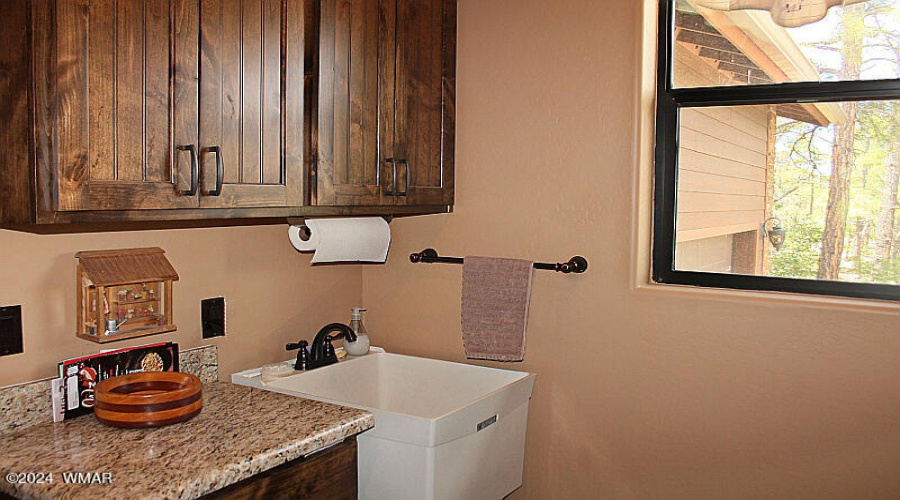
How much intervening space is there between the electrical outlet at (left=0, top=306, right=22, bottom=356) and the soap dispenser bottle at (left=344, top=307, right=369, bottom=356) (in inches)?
39.6

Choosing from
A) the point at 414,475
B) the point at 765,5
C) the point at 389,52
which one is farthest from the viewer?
the point at 389,52

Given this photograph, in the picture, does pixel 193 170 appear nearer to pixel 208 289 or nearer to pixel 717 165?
pixel 208 289

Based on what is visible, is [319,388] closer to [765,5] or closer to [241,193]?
[241,193]

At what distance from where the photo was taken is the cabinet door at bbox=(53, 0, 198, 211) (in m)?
1.42

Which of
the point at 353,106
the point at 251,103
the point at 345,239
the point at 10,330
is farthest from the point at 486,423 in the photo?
the point at 10,330

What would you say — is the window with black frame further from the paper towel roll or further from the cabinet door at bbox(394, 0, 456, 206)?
the paper towel roll

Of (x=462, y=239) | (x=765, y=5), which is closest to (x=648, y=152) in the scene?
(x=765, y=5)

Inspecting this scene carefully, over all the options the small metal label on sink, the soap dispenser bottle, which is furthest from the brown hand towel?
the soap dispenser bottle

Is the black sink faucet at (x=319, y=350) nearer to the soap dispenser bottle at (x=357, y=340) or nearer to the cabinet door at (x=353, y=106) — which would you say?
the soap dispenser bottle at (x=357, y=340)

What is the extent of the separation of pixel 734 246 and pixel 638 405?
549 millimetres

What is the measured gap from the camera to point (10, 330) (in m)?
1.72

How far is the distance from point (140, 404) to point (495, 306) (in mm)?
1116

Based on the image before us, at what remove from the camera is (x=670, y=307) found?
2.14 metres

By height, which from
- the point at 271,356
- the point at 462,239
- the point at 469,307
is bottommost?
the point at 271,356
